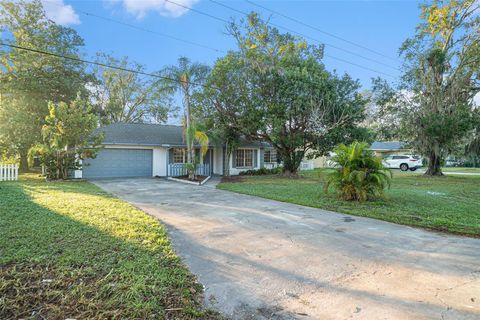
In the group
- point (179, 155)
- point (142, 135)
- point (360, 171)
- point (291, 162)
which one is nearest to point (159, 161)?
point (179, 155)

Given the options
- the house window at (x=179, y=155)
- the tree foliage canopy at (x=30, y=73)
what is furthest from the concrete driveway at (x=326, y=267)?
the tree foliage canopy at (x=30, y=73)

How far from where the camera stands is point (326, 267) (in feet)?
12.0

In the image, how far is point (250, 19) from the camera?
68.3 feet

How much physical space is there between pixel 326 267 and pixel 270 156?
63.7 ft

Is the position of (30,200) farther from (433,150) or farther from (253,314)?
(433,150)

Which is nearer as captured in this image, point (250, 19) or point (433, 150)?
point (433, 150)

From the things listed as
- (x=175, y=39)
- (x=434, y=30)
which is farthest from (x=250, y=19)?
(x=434, y=30)

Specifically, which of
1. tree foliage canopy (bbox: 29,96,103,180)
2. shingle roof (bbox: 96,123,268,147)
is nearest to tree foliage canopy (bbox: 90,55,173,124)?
shingle roof (bbox: 96,123,268,147)

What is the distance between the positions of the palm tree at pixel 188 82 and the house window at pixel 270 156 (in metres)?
8.77

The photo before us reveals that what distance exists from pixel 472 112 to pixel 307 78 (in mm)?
11058

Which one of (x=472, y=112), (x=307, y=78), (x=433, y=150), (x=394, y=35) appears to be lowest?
(x=433, y=150)

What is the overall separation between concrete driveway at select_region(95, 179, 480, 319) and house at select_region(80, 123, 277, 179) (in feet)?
36.6

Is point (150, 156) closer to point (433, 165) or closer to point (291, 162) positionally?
point (291, 162)

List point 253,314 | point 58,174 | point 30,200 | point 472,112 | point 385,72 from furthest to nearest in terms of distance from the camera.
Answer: point 385,72 < point 472,112 < point 58,174 < point 30,200 < point 253,314
